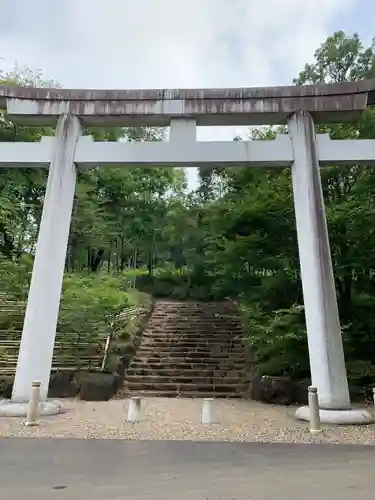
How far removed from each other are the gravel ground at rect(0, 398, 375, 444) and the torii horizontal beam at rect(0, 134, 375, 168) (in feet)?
14.1

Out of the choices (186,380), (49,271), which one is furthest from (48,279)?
(186,380)

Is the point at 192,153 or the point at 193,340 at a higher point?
the point at 192,153

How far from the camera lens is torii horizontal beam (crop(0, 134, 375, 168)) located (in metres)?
8.00

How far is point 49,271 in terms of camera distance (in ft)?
25.1

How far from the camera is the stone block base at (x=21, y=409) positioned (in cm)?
693

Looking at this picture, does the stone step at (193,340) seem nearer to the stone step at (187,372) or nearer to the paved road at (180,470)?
the stone step at (187,372)

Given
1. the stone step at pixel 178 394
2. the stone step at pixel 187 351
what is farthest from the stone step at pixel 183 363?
the stone step at pixel 178 394

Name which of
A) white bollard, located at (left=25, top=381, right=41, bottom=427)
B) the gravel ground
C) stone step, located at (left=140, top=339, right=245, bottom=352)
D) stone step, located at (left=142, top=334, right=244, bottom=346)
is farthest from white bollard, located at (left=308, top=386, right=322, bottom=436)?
stone step, located at (left=142, top=334, right=244, bottom=346)

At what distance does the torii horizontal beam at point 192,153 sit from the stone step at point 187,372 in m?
5.26

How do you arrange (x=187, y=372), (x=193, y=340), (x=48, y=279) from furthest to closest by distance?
(x=193, y=340)
(x=187, y=372)
(x=48, y=279)

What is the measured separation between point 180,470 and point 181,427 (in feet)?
7.14

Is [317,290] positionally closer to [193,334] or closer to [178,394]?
[178,394]

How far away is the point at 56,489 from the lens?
3701 mm

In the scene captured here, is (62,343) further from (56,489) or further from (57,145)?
(56,489)
